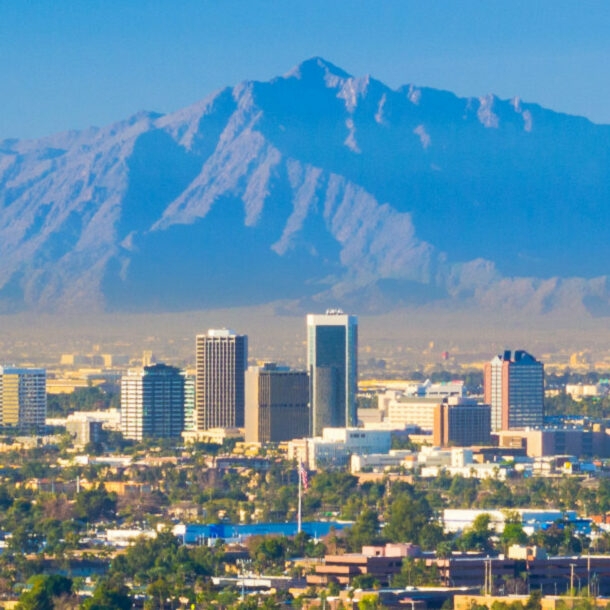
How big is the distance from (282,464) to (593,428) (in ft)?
113

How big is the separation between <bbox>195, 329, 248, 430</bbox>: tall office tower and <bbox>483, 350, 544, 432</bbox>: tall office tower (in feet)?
59.5

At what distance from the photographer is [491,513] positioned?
11238 cm

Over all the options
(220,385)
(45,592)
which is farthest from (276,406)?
(45,592)

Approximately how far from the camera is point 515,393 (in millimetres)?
195500

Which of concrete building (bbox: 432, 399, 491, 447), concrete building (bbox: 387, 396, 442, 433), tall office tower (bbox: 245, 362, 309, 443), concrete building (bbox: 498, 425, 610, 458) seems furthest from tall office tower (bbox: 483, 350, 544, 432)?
concrete building (bbox: 498, 425, 610, 458)

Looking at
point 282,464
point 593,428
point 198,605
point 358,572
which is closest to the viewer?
point 198,605

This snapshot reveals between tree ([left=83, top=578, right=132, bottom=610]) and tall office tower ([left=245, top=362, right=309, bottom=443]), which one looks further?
tall office tower ([left=245, top=362, right=309, bottom=443])

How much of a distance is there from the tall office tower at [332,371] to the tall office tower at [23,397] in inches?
775

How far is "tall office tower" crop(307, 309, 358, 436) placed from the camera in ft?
608

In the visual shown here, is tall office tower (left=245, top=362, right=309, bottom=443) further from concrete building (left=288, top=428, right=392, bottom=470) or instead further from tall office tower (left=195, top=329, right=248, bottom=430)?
concrete building (left=288, top=428, right=392, bottom=470)

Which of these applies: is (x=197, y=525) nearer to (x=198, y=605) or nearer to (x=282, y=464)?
(x=198, y=605)

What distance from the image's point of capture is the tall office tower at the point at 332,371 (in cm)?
18538

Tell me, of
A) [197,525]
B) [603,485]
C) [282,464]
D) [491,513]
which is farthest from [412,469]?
[197,525]

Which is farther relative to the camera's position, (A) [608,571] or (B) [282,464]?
(B) [282,464]
